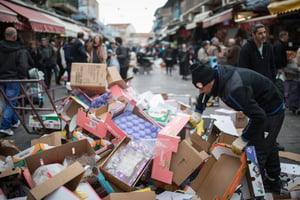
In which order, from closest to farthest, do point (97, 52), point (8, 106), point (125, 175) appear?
point (125, 175), point (8, 106), point (97, 52)

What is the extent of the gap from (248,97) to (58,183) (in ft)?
5.36

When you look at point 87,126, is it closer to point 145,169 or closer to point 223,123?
point 145,169

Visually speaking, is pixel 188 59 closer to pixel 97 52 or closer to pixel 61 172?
pixel 97 52

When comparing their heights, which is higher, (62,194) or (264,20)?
(264,20)

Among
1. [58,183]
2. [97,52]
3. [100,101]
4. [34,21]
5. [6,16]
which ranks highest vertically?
[34,21]

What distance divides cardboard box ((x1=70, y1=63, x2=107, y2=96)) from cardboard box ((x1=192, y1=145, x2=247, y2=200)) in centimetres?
258

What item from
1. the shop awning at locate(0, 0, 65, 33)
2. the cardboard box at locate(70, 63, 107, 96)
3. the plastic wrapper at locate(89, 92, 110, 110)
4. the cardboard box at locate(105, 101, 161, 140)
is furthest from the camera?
the shop awning at locate(0, 0, 65, 33)

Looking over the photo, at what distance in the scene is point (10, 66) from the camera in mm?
5301

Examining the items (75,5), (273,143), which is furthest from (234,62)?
(75,5)

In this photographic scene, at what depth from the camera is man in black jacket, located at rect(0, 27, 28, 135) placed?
5074 millimetres

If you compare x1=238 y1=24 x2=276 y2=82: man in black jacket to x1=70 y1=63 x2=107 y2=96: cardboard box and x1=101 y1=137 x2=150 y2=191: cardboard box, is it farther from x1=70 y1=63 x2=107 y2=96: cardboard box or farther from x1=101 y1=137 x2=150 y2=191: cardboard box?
x1=70 y1=63 x2=107 y2=96: cardboard box

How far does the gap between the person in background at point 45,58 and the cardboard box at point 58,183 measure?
27.1ft

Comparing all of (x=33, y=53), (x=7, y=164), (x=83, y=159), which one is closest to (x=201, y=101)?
(x=83, y=159)

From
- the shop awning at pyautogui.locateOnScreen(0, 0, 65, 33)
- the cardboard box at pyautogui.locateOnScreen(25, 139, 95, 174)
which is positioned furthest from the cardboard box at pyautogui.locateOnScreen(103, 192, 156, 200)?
the shop awning at pyautogui.locateOnScreen(0, 0, 65, 33)
